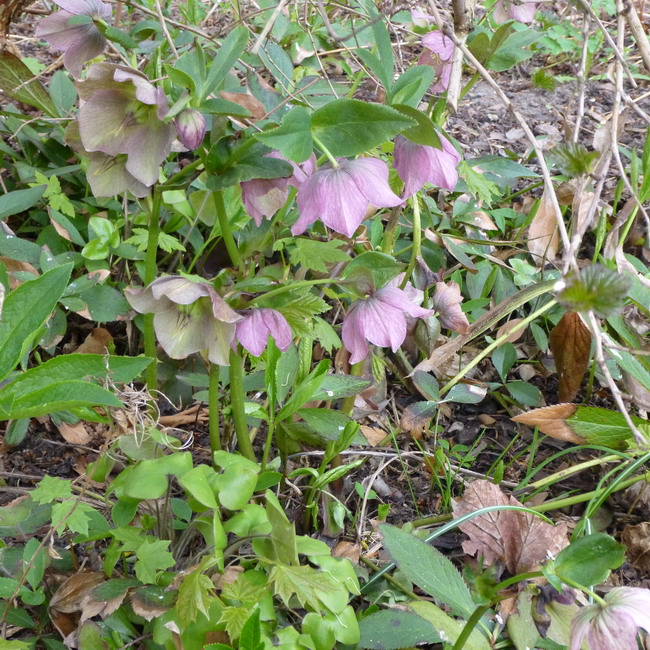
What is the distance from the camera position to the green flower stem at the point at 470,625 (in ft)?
2.58

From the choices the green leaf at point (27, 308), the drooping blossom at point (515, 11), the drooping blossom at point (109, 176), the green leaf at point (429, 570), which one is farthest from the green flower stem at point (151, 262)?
the drooping blossom at point (515, 11)

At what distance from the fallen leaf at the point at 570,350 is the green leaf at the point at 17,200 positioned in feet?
3.10

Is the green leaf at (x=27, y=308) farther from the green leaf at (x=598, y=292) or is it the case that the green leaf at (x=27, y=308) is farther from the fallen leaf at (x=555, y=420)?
the fallen leaf at (x=555, y=420)

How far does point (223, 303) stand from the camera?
836 millimetres

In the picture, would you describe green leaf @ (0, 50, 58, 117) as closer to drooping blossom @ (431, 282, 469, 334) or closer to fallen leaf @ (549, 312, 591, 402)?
drooping blossom @ (431, 282, 469, 334)

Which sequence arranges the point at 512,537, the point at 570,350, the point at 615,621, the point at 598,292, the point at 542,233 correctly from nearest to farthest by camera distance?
the point at 598,292, the point at 615,621, the point at 512,537, the point at 570,350, the point at 542,233

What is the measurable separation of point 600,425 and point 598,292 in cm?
66

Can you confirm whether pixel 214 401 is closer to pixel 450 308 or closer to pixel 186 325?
pixel 186 325

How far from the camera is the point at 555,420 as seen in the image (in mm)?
1172

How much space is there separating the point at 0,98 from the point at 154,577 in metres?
1.32

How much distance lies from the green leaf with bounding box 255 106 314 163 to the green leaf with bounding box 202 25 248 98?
11 cm

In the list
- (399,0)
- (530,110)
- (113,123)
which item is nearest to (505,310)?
(399,0)

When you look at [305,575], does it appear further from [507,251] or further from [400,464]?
[507,251]

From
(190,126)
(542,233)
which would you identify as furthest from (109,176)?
(542,233)
